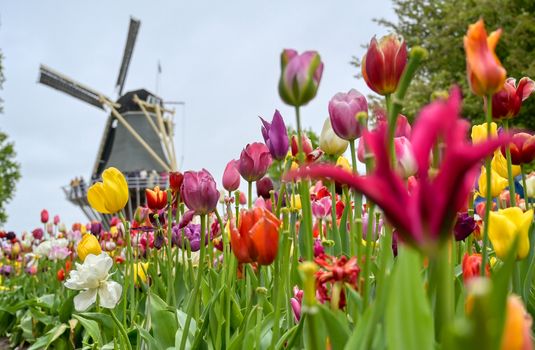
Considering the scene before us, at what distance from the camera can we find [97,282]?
73.5 inches

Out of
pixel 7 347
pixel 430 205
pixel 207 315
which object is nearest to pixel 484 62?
pixel 430 205

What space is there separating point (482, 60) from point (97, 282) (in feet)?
4.89

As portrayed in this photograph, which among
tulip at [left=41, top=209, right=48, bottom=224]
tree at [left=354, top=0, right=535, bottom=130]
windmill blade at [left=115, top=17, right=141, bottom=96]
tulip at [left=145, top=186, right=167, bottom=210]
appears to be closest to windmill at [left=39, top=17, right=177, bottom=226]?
windmill blade at [left=115, top=17, right=141, bottom=96]

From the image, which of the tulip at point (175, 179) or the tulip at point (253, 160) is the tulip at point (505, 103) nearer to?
the tulip at point (253, 160)

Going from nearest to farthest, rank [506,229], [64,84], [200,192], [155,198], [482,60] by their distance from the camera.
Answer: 1. [482,60]
2. [506,229]
3. [200,192]
4. [155,198]
5. [64,84]

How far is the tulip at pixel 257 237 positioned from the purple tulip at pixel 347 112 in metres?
0.31

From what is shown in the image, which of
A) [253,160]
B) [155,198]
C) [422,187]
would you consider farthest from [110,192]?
[422,187]

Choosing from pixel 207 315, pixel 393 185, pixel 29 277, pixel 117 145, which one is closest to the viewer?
pixel 393 185

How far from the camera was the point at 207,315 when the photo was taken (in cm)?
153

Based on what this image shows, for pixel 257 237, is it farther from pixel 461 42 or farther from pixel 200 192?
pixel 461 42

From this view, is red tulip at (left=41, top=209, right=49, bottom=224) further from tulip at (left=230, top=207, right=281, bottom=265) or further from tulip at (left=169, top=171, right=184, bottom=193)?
tulip at (left=230, top=207, right=281, bottom=265)

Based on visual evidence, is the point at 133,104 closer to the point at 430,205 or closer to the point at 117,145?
the point at 117,145

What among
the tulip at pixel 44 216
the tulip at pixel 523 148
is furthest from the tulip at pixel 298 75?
the tulip at pixel 44 216

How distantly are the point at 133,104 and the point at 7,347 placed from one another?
2122 centimetres
